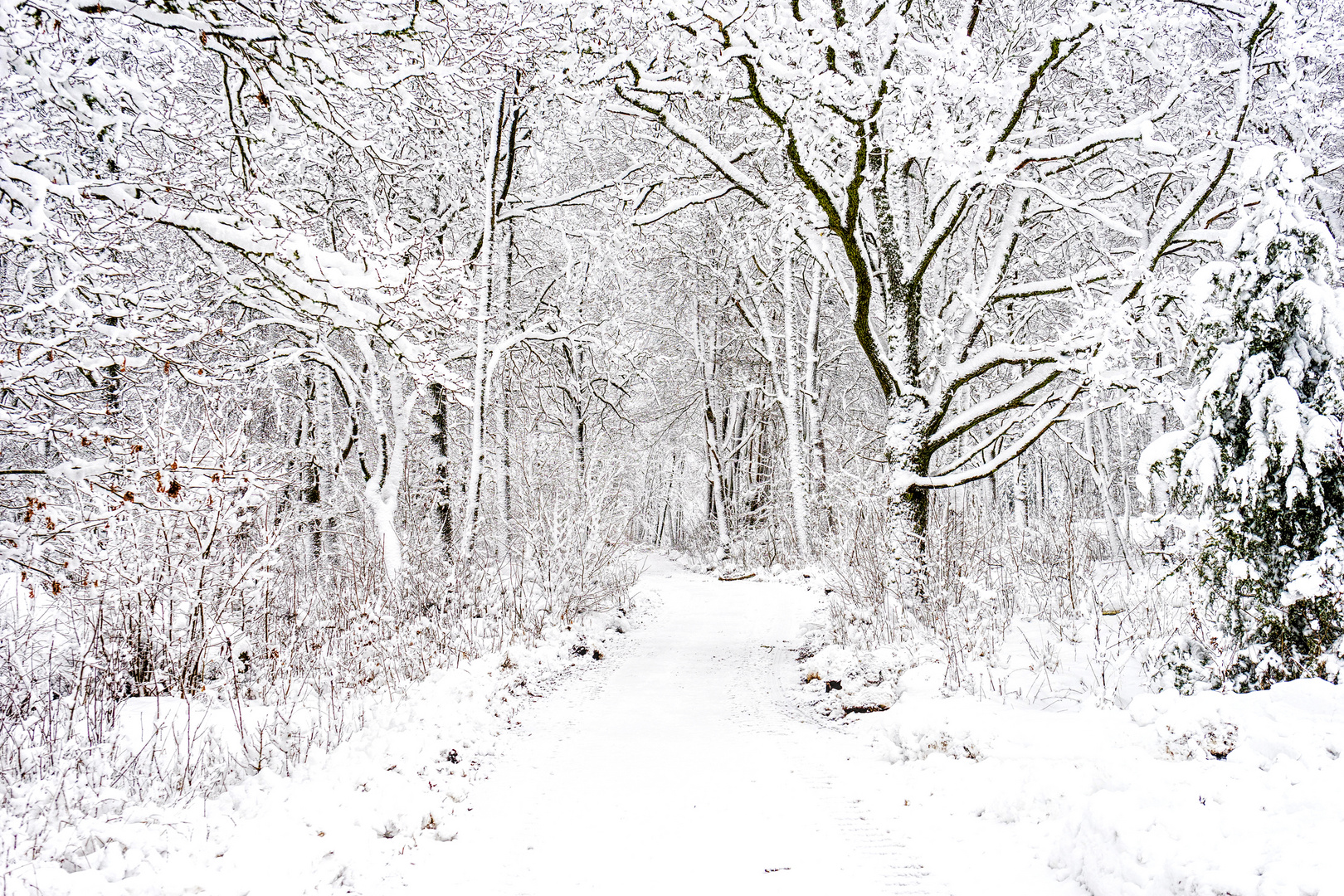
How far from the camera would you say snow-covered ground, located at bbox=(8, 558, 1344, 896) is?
125 inches

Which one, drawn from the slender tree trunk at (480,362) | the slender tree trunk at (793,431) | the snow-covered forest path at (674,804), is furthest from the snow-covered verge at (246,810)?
the slender tree trunk at (793,431)

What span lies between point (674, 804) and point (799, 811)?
831mm

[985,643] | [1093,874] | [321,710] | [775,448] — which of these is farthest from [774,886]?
[775,448]

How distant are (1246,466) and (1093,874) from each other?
8.55 ft

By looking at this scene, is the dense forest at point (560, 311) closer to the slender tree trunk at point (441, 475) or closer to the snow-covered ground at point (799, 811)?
the slender tree trunk at point (441, 475)

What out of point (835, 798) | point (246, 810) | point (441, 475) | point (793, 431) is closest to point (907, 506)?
point (835, 798)

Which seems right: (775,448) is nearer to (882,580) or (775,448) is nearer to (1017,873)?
(882,580)

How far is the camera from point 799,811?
468 centimetres

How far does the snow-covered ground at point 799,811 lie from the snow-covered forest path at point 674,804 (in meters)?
0.02

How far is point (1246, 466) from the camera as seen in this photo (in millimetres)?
4301

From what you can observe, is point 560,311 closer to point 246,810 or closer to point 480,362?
point 480,362

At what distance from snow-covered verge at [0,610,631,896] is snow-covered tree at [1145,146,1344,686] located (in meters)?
5.12

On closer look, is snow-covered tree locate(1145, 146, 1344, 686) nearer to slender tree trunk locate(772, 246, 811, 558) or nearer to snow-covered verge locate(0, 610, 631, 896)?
snow-covered verge locate(0, 610, 631, 896)

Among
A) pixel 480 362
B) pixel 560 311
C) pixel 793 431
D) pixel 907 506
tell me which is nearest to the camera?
pixel 907 506
